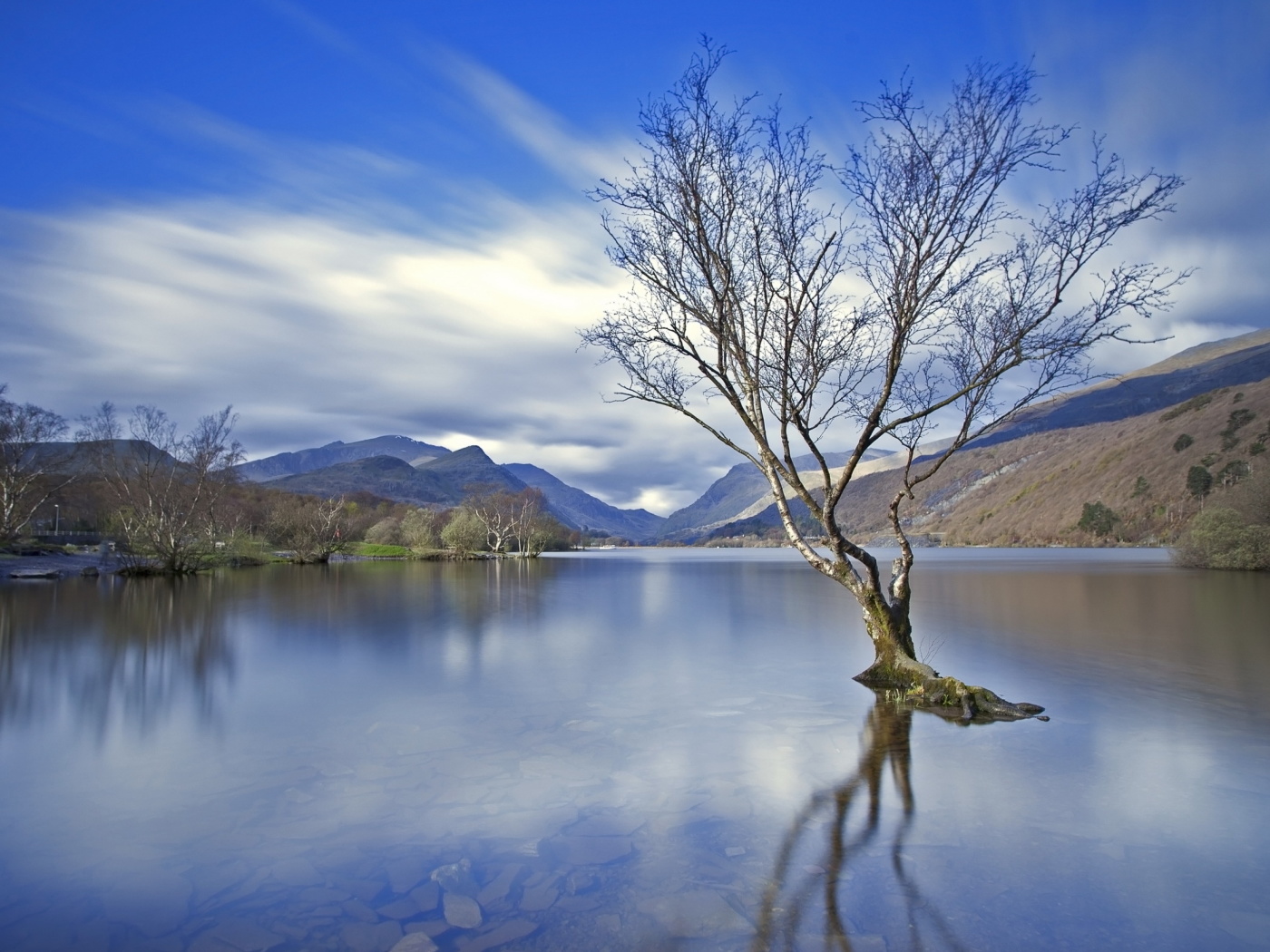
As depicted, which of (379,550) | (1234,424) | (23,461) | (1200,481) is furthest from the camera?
(1234,424)

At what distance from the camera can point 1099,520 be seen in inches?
4882

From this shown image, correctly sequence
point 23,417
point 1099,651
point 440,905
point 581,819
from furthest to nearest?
point 23,417
point 1099,651
point 581,819
point 440,905

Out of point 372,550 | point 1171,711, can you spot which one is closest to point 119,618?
point 1171,711

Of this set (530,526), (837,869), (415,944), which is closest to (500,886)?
(415,944)

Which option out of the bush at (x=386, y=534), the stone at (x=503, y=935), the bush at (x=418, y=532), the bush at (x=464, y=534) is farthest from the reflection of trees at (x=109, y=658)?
the bush at (x=386, y=534)

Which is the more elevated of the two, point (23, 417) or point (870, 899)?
point (23, 417)

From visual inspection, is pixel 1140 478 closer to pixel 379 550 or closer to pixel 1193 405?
pixel 1193 405

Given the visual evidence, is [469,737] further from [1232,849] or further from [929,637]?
[929,637]

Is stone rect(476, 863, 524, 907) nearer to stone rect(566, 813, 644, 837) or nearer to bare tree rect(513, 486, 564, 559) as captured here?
stone rect(566, 813, 644, 837)

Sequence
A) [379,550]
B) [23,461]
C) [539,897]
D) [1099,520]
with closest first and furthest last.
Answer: [539,897] → [23,461] → [379,550] → [1099,520]

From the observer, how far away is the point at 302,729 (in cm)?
996

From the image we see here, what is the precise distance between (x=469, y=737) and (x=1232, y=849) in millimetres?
7793

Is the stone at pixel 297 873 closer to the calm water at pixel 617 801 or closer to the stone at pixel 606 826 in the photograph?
the calm water at pixel 617 801

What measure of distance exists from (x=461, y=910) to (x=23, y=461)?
70407 mm
